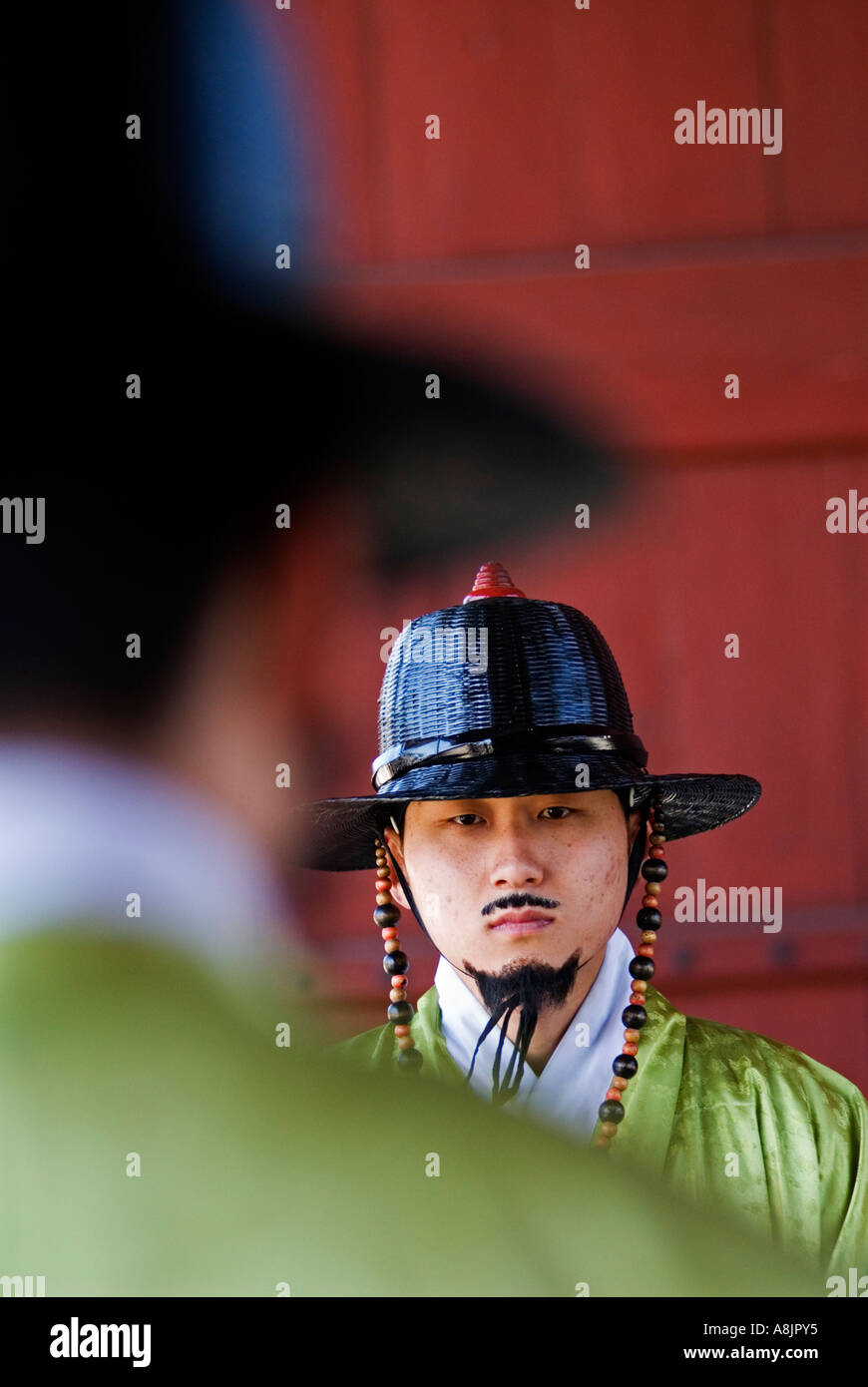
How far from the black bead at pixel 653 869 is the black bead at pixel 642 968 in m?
0.09

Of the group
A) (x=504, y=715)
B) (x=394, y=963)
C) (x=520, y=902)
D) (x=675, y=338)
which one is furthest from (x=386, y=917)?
(x=675, y=338)

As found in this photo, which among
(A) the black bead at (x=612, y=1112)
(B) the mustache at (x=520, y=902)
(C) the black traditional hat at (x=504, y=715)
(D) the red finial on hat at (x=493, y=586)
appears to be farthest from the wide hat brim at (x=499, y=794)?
(A) the black bead at (x=612, y=1112)

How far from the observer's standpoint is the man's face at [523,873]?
4.48 feet

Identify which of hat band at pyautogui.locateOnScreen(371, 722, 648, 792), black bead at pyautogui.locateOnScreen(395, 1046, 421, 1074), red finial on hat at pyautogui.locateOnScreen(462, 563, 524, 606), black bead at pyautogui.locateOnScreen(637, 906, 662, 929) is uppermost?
red finial on hat at pyautogui.locateOnScreen(462, 563, 524, 606)

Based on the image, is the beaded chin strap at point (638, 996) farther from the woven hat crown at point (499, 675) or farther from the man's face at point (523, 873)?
the woven hat crown at point (499, 675)

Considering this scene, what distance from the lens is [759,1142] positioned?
142cm

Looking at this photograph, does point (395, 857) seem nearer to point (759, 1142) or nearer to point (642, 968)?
point (642, 968)

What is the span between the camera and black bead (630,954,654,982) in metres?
1.42

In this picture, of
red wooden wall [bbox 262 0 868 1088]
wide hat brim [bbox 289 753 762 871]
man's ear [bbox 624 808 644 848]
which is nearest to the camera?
wide hat brim [bbox 289 753 762 871]

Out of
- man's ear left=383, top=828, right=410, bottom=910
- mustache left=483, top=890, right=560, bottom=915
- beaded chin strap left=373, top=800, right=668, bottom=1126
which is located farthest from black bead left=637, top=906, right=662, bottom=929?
man's ear left=383, top=828, right=410, bottom=910

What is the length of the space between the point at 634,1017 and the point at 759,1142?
20 centimetres

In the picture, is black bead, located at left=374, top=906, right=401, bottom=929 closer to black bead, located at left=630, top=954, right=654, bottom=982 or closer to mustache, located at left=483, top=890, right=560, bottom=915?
mustache, located at left=483, top=890, right=560, bottom=915

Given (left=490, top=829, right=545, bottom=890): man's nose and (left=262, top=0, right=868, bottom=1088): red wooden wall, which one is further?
(left=262, top=0, right=868, bottom=1088): red wooden wall
